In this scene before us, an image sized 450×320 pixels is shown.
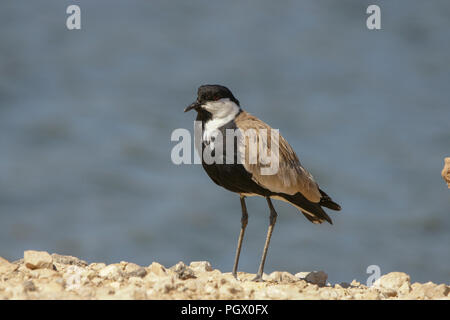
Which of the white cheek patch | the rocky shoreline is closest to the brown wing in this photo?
the white cheek patch

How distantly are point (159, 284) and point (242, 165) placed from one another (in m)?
2.28

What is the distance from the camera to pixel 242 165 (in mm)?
8133

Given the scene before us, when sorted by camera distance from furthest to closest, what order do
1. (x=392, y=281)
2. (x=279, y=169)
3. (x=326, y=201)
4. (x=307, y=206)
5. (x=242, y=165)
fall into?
1. (x=326, y=201)
2. (x=307, y=206)
3. (x=279, y=169)
4. (x=392, y=281)
5. (x=242, y=165)

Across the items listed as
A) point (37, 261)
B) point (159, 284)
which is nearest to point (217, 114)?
point (37, 261)

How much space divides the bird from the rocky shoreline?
0.66m

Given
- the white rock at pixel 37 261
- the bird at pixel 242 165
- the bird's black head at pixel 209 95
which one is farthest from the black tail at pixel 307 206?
the white rock at pixel 37 261

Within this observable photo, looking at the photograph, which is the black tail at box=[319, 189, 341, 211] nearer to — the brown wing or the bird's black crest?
the brown wing

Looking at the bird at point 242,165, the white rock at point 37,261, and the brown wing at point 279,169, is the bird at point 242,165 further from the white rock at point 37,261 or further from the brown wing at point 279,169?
the white rock at point 37,261

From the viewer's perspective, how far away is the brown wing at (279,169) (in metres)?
8.22

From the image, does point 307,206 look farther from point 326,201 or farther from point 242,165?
point 242,165

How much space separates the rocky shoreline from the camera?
6082 mm

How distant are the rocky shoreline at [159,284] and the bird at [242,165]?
66 cm
